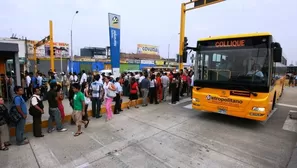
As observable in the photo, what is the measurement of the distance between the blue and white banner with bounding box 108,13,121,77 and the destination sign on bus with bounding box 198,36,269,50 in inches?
198

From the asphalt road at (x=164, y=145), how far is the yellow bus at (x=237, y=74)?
0.77 metres

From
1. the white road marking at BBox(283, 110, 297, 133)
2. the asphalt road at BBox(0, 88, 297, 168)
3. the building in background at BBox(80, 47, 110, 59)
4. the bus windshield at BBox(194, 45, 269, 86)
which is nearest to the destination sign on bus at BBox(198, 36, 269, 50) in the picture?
the bus windshield at BBox(194, 45, 269, 86)

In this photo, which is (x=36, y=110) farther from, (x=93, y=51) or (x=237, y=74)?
(x=93, y=51)

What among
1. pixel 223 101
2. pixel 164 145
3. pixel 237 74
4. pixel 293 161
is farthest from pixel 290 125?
pixel 164 145

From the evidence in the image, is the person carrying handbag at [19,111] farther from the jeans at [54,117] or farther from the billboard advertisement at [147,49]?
the billboard advertisement at [147,49]

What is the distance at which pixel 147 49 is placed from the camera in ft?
188

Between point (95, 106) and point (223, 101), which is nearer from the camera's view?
point (223, 101)

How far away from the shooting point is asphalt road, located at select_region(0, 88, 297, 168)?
3650mm

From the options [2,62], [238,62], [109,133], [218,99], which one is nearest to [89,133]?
[109,133]

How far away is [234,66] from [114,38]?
6.51 metres

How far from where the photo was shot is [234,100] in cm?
538

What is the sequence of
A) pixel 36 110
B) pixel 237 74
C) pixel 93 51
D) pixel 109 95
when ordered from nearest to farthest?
1. pixel 36 110
2. pixel 237 74
3. pixel 109 95
4. pixel 93 51

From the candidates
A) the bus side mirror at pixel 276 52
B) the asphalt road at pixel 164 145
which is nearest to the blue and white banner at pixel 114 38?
the asphalt road at pixel 164 145

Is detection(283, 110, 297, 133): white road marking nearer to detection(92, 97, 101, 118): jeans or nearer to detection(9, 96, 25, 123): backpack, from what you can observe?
detection(92, 97, 101, 118): jeans
